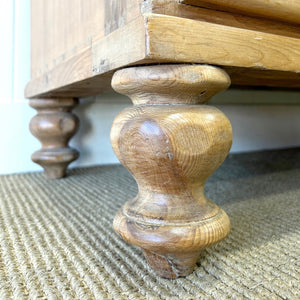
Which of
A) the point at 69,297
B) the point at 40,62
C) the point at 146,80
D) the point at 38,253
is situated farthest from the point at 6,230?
the point at 40,62

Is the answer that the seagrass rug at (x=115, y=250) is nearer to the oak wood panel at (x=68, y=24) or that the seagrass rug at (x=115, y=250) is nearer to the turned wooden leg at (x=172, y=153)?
the turned wooden leg at (x=172, y=153)

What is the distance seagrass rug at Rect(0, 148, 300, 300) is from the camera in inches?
12.8

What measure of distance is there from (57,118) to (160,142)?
0.53 meters

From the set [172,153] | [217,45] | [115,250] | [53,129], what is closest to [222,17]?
[217,45]

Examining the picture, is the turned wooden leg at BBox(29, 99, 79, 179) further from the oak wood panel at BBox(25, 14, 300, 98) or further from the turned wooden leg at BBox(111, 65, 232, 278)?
the turned wooden leg at BBox(111, 65, 232, 278)

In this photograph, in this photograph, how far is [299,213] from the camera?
21.7 inches

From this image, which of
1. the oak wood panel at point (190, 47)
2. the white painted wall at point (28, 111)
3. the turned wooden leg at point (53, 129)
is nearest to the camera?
the oak wood panel at point (190, 47)

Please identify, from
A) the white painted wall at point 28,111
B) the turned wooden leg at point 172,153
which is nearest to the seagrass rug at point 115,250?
the turned wooden leg at point 172,153

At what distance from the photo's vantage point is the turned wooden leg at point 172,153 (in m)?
0.31

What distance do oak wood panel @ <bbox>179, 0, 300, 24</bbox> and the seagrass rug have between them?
282mm

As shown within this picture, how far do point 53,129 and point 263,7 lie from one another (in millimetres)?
550

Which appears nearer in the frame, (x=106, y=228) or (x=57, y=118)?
(x=106, y=228)

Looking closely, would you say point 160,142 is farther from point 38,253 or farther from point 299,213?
point 299,213

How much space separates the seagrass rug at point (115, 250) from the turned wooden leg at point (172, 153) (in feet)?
0.13
